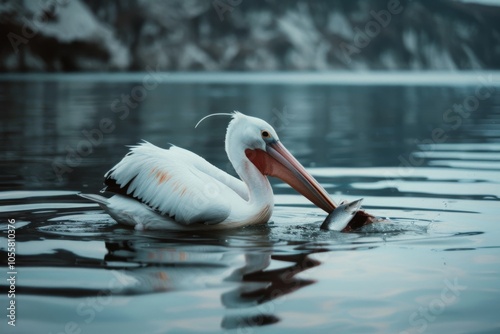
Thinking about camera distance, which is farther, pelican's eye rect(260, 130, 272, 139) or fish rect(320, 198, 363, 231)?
pelican's eye rect(260, 130, 272, 139)

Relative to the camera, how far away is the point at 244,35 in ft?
437

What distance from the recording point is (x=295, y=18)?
13762 centimetres

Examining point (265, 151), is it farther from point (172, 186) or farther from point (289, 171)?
point (172, 186)

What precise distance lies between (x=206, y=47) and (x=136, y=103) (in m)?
97.0

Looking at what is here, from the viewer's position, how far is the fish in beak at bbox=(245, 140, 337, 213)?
22.4 feet

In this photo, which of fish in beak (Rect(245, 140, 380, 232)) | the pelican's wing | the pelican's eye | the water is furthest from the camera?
the pelican's eye

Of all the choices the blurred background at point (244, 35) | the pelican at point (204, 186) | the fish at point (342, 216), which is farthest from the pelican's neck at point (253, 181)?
the blurred background at point (244, 35)

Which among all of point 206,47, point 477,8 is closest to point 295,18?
point 206,47

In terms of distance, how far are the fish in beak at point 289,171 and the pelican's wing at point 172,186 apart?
0.35m

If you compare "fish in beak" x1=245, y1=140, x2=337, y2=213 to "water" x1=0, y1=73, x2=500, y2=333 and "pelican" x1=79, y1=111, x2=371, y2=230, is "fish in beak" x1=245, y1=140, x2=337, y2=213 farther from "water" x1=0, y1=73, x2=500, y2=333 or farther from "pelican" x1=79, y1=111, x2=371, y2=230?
"water" x1=0, y1=73, x2=500, y2=333

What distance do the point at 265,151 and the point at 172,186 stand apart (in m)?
0.88

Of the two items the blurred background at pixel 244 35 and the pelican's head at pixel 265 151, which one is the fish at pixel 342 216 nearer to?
the pelican's head at pixel 265 151

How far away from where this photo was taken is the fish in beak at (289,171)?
6824mm

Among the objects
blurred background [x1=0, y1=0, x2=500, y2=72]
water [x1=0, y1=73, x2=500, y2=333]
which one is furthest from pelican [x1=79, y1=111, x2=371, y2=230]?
blurred background [x1=0, y1=0, x2=500, y2=72]
